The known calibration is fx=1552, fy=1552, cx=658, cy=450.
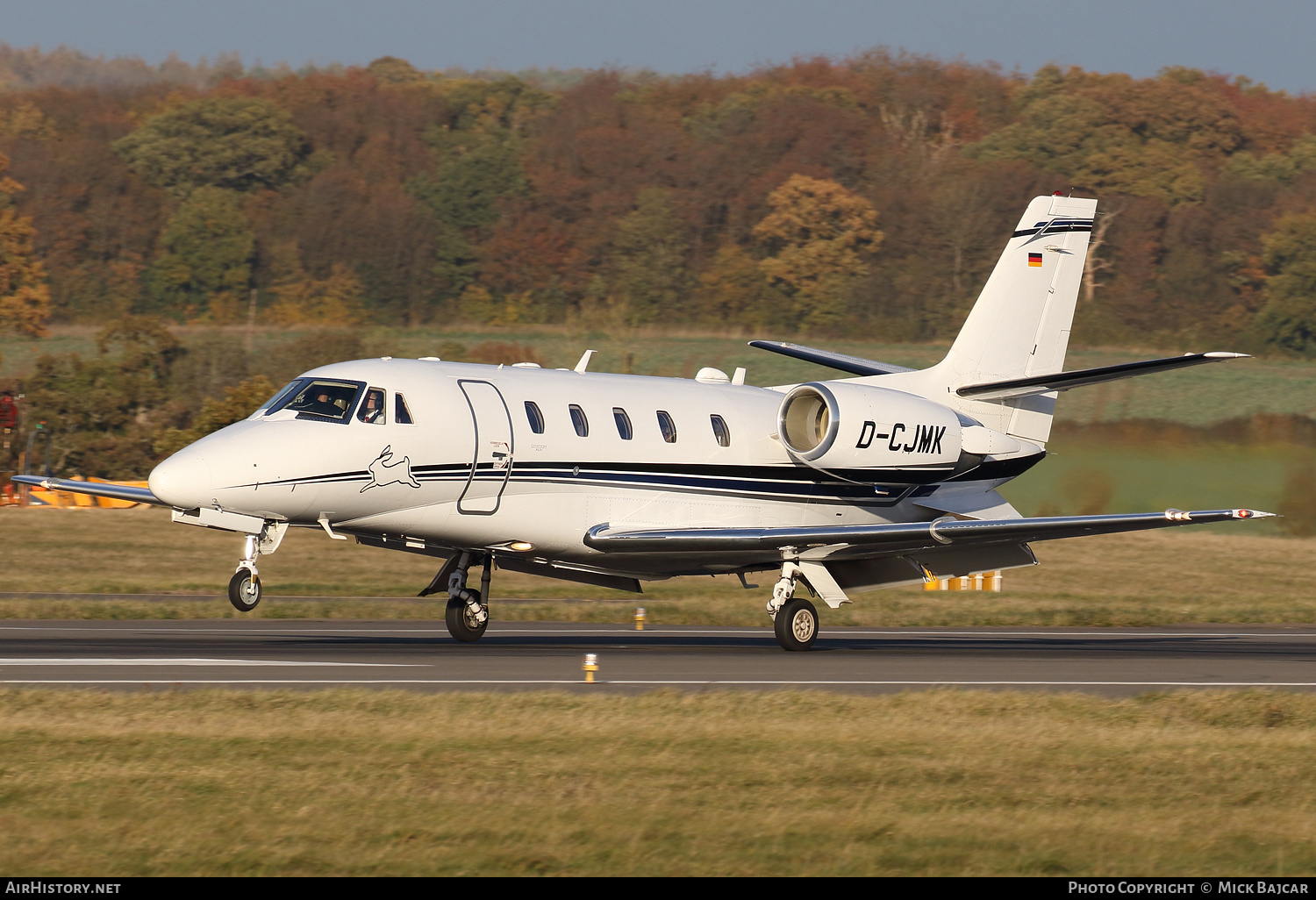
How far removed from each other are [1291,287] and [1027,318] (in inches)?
2214

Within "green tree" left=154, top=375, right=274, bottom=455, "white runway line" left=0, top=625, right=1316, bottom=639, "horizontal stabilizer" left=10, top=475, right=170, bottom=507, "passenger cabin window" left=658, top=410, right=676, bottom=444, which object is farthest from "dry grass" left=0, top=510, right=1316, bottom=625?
"passenger cabin window" left=658, top=410, right=676, bottom=444

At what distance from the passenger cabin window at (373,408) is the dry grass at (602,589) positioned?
286 inches

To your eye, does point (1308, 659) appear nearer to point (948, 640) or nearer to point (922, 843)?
point (948, 640)

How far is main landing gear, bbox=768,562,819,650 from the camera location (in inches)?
804

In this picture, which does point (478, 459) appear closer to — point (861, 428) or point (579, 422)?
point (579, 422)

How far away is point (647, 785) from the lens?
10.0 metres

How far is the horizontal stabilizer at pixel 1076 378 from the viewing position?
62.6ft

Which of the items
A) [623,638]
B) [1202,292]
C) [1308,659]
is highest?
[1202,292]

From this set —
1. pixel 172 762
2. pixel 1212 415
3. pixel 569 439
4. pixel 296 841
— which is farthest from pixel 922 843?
pixel 1212 415

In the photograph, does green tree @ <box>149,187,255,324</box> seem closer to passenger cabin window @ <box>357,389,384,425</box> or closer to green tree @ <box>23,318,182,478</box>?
green tree @ <box>23,318,182,478</box>

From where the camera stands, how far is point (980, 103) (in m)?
105

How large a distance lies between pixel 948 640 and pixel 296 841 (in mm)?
16329

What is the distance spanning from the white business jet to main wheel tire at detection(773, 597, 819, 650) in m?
0.03

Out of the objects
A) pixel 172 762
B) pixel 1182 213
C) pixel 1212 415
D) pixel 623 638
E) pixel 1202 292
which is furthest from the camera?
pixel 1182 213
